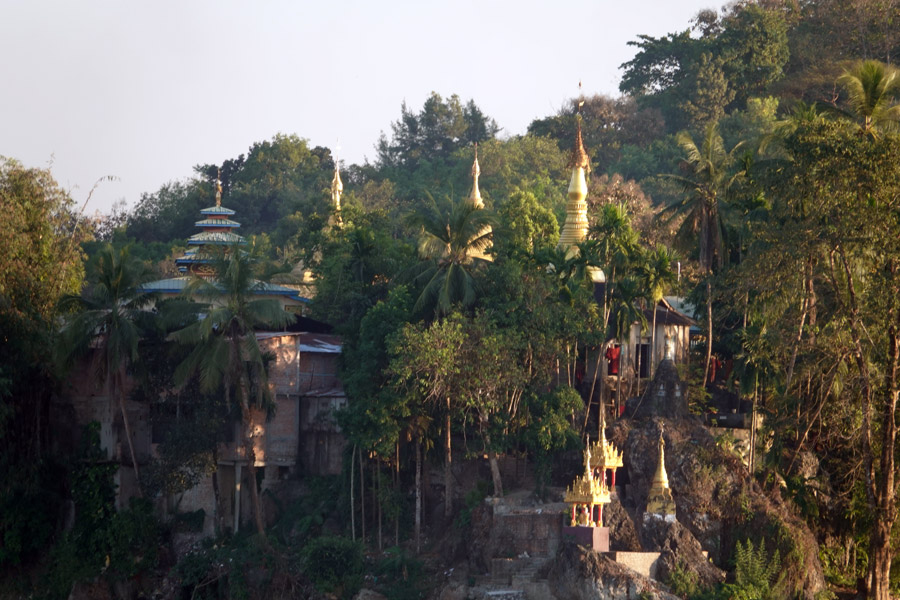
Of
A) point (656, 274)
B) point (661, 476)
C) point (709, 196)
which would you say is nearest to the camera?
point (661, 476)

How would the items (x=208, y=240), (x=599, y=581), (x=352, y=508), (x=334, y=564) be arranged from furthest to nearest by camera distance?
(x=208, y=240)
(x=352, y=508)
(x=334, y=564)
(x=599, y=581)

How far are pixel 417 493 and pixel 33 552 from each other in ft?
30.6

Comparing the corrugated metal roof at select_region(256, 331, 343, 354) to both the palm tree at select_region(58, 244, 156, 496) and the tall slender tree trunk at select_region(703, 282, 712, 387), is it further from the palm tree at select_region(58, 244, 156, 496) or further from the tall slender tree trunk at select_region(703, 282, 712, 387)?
the tall slender tree trunk at select_region(703, 282, 712, 387)

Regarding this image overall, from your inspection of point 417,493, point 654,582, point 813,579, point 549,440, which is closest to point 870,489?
point 813,579

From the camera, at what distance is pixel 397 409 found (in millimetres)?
27344

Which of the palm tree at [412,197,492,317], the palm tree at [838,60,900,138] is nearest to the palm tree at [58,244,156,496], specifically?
the palm tree at [412,197,492,317]

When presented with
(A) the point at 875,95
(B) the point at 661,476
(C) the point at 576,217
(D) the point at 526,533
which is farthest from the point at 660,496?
(C) the point at 576,217

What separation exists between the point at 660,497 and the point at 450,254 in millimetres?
7235

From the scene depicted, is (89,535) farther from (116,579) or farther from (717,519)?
(717,519)

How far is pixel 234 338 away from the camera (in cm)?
2867

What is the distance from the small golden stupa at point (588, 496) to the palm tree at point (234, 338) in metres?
7.45

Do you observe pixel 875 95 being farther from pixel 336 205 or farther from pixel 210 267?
pixel 336 205

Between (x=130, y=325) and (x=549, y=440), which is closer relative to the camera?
(x=549, y=440)

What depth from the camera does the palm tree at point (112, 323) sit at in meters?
28.6
